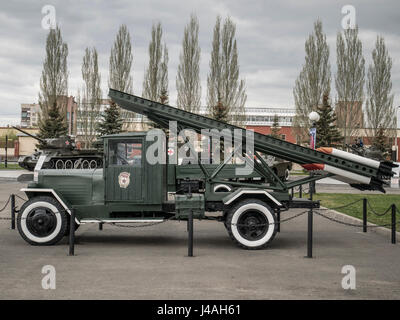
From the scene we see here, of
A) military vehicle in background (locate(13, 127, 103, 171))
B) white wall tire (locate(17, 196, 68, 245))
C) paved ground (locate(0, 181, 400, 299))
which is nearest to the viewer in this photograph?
paved ground (locate(0, 181, 400, 299))

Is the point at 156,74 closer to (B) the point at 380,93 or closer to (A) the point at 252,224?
(B) the point at 380,93

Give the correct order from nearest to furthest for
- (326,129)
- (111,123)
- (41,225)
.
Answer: (41,225) → (111,123) → (326,129)

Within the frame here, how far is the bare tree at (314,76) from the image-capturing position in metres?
48.4

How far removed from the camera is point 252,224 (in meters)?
9.70

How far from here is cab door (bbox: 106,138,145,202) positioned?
10078 millimetres

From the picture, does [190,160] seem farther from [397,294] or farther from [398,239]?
[397,294]

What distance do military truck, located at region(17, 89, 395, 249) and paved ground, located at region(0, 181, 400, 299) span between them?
539 millimetres

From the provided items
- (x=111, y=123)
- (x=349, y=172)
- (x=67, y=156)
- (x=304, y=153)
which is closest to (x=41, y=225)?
(x=304, y=153)

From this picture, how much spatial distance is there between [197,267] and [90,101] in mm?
43804

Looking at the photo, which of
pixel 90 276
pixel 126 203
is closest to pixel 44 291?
pixel 90 276

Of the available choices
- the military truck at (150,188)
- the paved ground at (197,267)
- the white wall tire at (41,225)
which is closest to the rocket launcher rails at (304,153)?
the military truck at (150,188)

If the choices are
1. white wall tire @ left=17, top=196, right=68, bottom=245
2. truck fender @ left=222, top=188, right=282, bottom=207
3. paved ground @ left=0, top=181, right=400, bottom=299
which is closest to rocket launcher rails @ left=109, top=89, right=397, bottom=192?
truck fender @ left=222, top=188, right=282, bottom=207

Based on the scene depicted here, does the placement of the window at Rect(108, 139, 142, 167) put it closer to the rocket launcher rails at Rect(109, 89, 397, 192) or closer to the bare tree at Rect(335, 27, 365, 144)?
the rocket launcher rails at Rect(109, 89, 397, 192)
